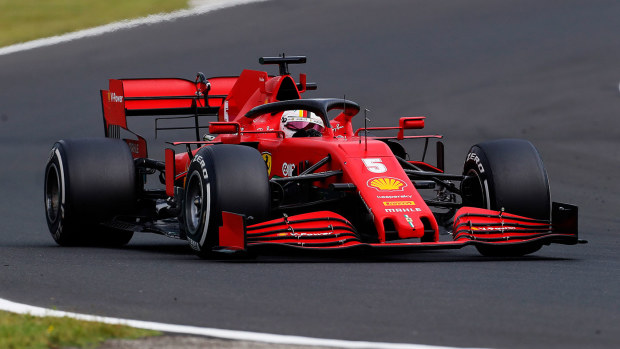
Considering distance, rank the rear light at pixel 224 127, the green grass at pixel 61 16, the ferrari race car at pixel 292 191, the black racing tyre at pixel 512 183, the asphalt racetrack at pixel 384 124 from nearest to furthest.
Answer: the asphalt racetrack at pixel 384 124
the ferrari race car at pixel 292 191
the black racing tyre at pixel 512 183
the rear light at pixel 224 127
the green grass at pixel 61 16

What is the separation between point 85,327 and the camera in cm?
640

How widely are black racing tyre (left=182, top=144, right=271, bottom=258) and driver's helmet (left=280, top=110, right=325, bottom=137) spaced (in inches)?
64.8

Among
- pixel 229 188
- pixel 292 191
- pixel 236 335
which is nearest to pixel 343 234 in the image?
pixel 229 188

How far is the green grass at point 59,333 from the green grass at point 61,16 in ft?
73.3

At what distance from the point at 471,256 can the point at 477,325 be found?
4.39m

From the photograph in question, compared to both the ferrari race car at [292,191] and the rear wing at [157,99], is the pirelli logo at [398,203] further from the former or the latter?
the rear wing at [157,99]

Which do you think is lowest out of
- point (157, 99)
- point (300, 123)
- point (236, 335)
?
point (236, 335)

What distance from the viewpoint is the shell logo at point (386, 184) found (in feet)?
34.3

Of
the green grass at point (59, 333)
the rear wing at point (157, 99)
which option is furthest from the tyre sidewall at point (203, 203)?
the green grass at point (59, 333)

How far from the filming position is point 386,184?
10500 mm

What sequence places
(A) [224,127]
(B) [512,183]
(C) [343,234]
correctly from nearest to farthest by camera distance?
1. (C) [343,234]
2. (B) [512,183]
3. (A) [224,127]

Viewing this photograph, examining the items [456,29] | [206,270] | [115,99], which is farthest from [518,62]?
[206,270]

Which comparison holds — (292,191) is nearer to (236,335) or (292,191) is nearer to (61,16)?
(236,335)

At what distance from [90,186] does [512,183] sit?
4007 millimetres
